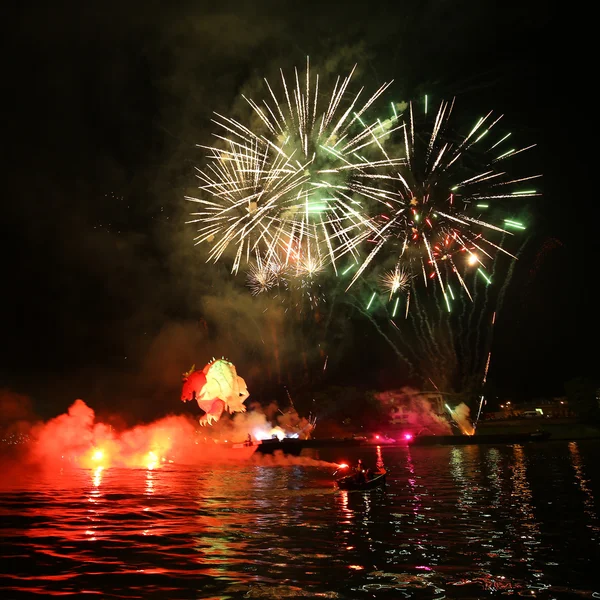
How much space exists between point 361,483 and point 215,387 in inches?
1181

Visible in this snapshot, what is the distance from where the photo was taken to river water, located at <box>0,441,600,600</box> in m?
15.7

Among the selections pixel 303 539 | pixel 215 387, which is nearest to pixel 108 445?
pixel 215 387

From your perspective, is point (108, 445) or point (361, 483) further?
point (108, 445)

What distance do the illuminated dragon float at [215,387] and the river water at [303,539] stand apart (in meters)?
21.2

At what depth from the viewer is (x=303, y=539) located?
2194 cm

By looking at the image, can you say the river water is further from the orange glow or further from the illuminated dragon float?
the orange glow

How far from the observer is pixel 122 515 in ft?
92.6

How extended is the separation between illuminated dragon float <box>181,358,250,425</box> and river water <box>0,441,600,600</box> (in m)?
21.2

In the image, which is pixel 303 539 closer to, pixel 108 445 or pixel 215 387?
pixel 215 387

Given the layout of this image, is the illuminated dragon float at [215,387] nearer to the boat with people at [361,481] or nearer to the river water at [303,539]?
the river water at [303,539]

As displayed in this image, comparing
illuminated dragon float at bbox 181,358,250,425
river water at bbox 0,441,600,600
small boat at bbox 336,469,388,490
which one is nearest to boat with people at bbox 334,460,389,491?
small boat at bbox 336,469,388,490

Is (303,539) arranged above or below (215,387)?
below

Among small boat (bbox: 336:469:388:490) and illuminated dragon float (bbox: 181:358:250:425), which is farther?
illuminated dragon float (bbox: 181:358:250:425)

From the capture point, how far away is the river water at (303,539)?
51.5 feet
